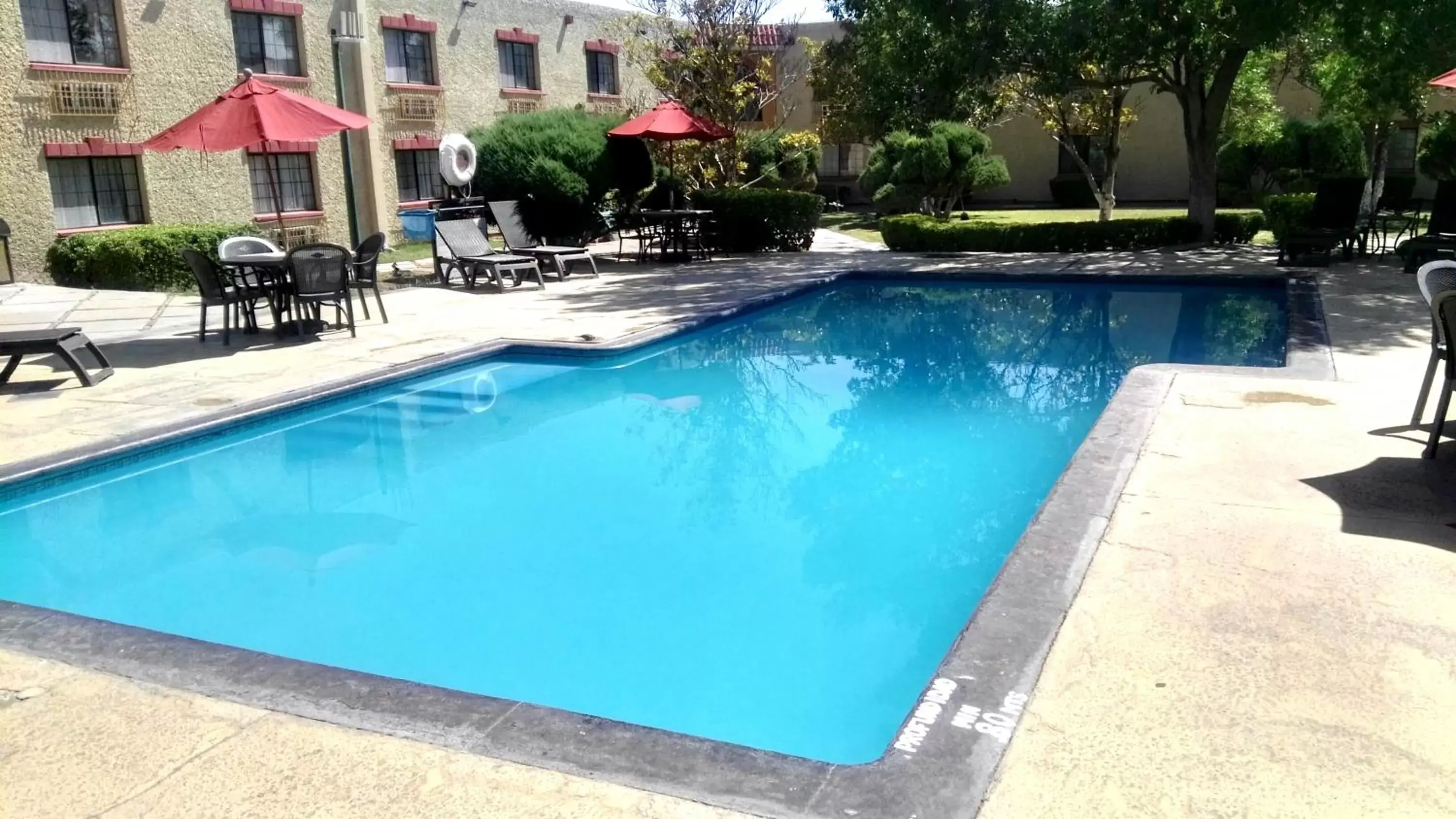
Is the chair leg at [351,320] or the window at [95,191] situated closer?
the chair leg at [351,320]

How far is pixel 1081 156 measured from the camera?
28.4 m

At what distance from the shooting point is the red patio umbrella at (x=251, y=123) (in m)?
8.98

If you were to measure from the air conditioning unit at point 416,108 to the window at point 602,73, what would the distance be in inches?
201

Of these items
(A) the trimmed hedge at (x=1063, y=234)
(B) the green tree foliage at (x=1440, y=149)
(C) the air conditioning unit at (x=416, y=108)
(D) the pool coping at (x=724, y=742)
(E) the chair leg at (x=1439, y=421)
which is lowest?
(D) the pool coping at (x=724, y=742)

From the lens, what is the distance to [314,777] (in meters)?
2.70

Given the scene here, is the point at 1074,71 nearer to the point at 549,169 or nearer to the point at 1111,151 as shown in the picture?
the point at 1111,151

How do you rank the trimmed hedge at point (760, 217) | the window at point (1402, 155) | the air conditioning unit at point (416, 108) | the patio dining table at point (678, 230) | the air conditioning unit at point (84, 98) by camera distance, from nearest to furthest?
the air conditioning unit at point (84, 98) → the patio dining table at point (678, 230) → the trimmed hedge at point (760, 217) → the air conditioning unit at point (416, 108) → the window at point (1402, 155)

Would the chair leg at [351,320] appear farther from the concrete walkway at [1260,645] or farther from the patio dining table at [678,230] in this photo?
the concrete walkway at [1260,645]

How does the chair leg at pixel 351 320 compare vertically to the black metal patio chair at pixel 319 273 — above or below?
below

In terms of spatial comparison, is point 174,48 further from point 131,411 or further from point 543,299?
point 131,411

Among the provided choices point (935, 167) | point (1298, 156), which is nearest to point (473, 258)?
point (935, 167)

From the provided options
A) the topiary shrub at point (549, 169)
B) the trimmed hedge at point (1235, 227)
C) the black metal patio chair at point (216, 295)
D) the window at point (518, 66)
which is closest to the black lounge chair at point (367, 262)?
the black metal patio chair at point (216, 295)

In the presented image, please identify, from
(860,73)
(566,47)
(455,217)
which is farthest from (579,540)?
(566,47)

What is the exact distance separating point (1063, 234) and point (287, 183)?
13181mm
